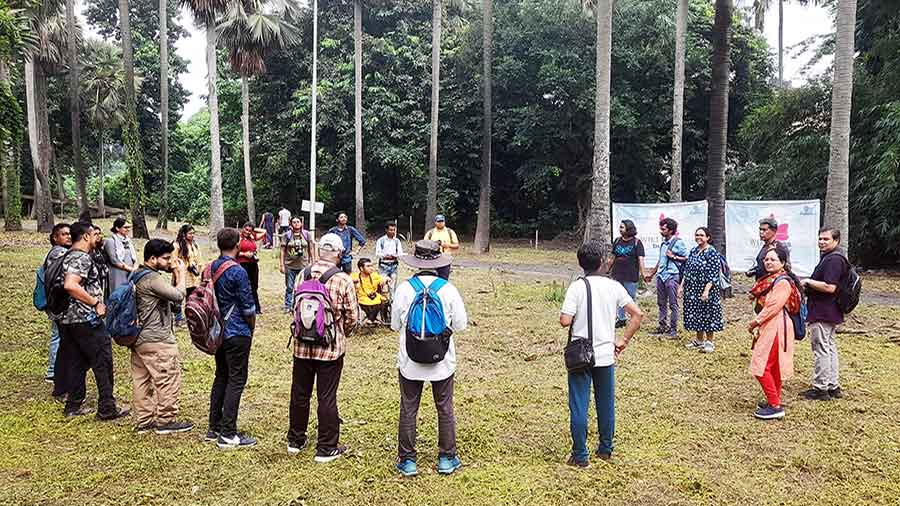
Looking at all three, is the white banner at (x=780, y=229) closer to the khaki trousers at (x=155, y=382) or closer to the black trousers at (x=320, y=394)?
the black trousers at (x=320, y=394)

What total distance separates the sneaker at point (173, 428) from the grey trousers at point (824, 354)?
5594mm

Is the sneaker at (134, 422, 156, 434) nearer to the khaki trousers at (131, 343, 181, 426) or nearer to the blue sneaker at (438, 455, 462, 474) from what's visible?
the khaki trousers at (131, 343, 181, 426)

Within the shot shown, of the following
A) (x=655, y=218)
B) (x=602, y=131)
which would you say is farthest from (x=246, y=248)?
(x=655, y=218)

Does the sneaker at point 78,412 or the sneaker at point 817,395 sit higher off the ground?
the sneaker at point 817,395

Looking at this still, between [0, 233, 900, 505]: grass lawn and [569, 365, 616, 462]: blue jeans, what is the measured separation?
0.68ft

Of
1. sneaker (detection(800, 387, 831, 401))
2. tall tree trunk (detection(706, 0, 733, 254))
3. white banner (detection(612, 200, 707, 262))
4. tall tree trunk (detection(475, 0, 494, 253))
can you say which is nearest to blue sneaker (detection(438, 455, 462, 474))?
sneaker (detection(800, 387, 831, 401))

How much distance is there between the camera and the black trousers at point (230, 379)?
15.5ft

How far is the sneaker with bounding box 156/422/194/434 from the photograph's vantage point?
16.7 ft

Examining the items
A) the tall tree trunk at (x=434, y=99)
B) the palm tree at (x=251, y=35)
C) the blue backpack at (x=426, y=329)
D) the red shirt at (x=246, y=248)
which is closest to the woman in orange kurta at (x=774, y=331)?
the blue backpack at (x=426, y=329)

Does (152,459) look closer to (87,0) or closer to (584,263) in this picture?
(584,263)

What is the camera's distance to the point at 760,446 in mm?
4965

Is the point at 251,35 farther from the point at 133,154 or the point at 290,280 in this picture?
the point at 290,280

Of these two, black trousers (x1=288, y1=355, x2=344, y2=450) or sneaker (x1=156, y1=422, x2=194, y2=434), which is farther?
sneaker (x1=156, y1=422, x2=194, y2=434)

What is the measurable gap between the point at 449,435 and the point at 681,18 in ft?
47.3
